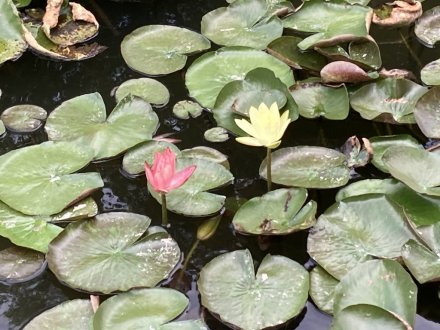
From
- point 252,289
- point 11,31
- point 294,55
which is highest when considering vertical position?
point 11,31

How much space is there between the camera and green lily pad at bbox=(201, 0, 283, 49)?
2.18 metres

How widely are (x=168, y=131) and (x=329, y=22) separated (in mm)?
704

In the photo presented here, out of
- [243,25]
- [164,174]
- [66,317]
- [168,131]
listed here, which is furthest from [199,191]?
[243,25]

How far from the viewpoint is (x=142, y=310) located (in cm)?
137

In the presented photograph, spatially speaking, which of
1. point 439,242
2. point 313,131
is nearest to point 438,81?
point 313,131

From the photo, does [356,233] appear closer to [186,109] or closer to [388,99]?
[388,99]

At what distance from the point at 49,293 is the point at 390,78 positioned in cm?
115

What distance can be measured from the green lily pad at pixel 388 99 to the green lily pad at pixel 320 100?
0.04 meters

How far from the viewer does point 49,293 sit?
4.84 feet

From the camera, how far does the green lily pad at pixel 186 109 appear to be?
1.95 meters

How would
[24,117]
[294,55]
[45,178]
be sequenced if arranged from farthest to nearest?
[294,55], [24,117], [45,178]

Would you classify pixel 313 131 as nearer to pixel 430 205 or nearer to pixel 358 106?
pixel 358 106

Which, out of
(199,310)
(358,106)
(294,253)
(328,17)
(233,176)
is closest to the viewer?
(199,310)

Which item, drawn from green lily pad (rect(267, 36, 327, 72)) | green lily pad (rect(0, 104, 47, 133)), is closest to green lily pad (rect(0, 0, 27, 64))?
green lily pad (rect(0, 104, 47, 133))
